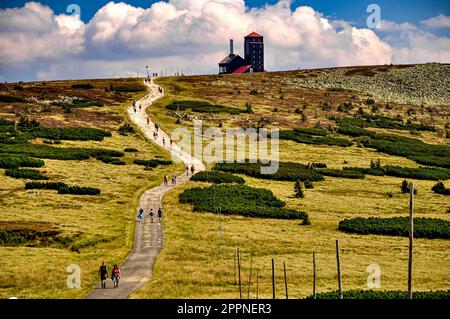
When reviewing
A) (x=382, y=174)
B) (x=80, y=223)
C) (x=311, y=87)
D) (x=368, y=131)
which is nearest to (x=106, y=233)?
(x=80, y=223)

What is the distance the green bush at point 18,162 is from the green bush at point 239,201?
19637 mm

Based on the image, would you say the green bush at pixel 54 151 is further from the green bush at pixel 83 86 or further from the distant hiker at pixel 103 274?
the green bush at pixel 83 86

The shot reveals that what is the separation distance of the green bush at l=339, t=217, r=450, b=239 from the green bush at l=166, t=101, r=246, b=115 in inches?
2764

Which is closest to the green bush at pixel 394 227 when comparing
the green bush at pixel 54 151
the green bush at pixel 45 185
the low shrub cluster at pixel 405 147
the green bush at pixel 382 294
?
the green bush at pixel 382 294

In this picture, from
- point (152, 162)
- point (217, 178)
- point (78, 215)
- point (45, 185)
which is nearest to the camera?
point (78, 215)

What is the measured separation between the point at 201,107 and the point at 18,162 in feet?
190

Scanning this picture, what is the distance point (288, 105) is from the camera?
144 meters

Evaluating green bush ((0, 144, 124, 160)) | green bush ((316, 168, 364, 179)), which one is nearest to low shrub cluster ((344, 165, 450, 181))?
green bush ((316, 168, 364, 179))

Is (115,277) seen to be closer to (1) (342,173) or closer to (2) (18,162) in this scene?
(2) (18,162)

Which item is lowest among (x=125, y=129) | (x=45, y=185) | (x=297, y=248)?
(x=297, y=248)

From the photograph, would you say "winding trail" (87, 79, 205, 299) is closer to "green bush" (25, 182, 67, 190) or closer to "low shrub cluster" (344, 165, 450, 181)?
"green bush" (25, 182, 67, 190)

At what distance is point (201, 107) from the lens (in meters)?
132

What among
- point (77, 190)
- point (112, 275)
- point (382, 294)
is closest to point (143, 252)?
point (112, 275)

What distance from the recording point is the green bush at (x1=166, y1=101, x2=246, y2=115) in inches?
5098
